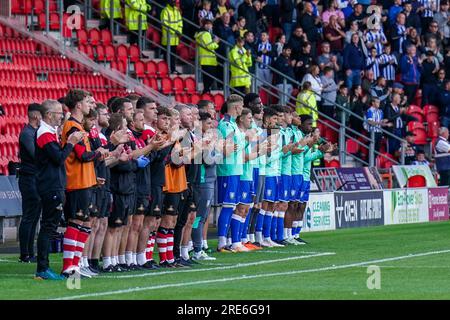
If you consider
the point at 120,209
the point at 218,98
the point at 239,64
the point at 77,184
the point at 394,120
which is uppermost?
the point at 239,64

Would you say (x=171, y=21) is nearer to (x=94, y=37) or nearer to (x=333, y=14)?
(x=94, y=37)

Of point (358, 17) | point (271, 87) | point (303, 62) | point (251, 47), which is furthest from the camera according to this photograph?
point (358, 17)

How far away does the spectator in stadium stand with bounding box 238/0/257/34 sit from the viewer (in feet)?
105

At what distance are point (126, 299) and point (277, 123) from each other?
28.7ft

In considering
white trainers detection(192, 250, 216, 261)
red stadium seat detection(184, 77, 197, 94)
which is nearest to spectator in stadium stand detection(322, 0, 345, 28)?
red stadium seat detection(184, 77, 197, 94)

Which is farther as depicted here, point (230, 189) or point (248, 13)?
point (248, 13)

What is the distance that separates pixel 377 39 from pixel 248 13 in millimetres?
4639

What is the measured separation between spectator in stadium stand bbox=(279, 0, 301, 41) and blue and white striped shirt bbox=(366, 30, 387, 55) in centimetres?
229

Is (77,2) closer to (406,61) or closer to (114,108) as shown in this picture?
(406,61)

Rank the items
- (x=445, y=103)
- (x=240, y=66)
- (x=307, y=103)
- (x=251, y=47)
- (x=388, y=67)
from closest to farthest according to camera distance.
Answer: (x=240, y=66) < (x=307, y=103) < (x=251, y=47) < (x=445, y=103) < (x=388, y=67)

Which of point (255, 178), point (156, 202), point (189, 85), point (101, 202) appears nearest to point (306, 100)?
point (189, 85)

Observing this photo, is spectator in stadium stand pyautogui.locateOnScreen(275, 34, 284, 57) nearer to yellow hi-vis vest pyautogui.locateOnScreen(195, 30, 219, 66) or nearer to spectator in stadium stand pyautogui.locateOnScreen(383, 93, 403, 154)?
Answer: yellow hi-vis vest pyautogui.locateOnScreen(195, 30, 219, 66)

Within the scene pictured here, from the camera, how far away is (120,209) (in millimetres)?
15875

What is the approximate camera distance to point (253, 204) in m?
20.5
